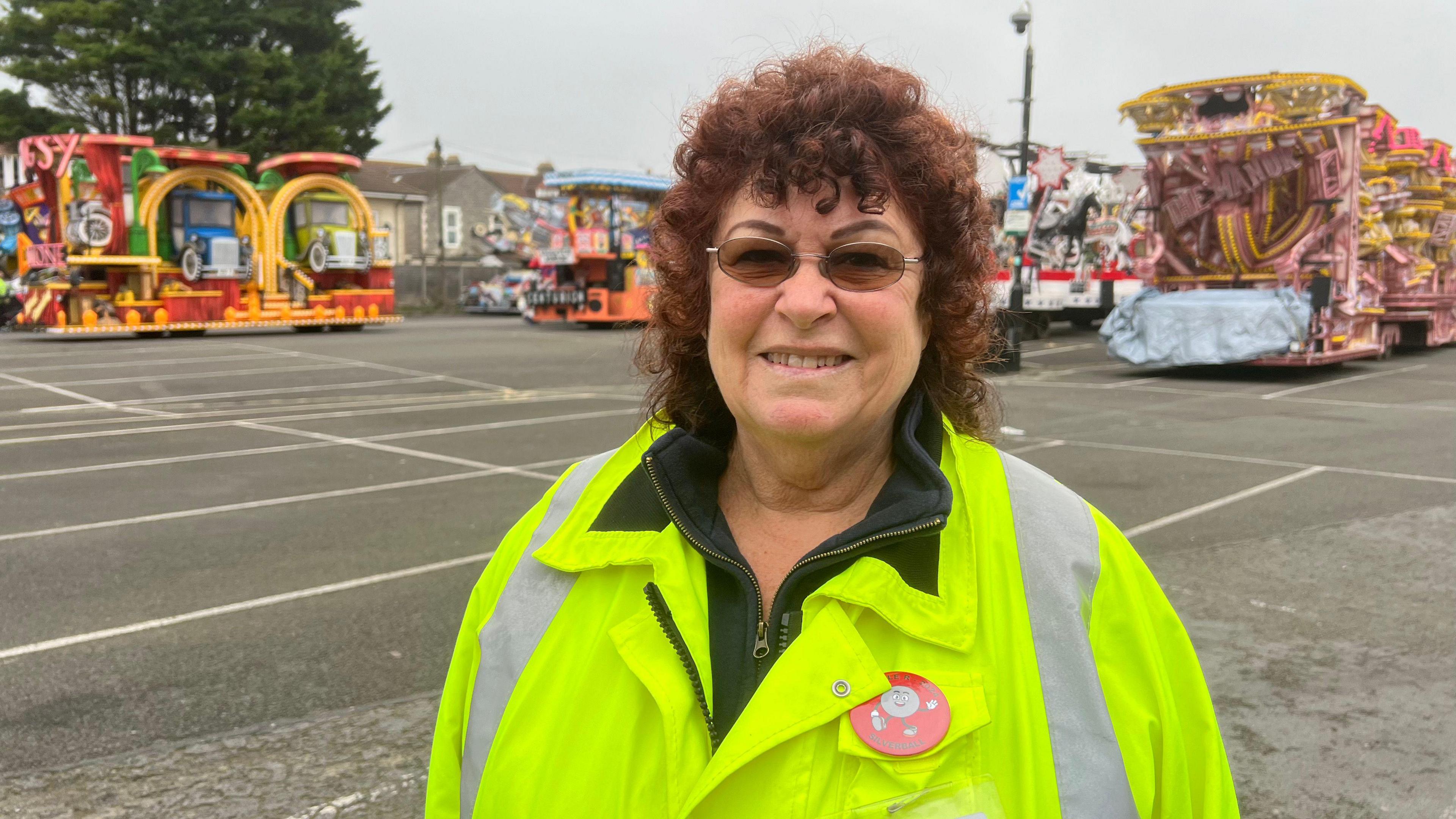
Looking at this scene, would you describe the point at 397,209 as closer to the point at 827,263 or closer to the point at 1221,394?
the point at 1221,394

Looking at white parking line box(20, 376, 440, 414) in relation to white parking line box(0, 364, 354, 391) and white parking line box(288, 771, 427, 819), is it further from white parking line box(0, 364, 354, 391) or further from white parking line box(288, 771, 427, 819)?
white parking line box(288, 771, 427, 819)

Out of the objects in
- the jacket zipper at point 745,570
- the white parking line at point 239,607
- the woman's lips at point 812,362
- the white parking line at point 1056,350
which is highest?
the woman's lips at point 812,362

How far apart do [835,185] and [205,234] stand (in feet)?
96.0

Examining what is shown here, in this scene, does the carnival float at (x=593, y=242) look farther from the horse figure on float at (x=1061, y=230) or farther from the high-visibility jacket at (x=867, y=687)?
the high-visibility jacket at (x=867, y=687)

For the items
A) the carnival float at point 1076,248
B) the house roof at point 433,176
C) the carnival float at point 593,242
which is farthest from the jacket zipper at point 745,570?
the house roof at point 433,176

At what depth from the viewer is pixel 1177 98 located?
1848cm

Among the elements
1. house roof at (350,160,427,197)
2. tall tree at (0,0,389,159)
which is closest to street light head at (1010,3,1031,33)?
tall tree at (0,0,389,159)

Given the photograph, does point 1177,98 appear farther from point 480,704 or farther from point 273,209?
point 273,209

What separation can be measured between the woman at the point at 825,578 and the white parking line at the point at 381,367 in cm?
1388

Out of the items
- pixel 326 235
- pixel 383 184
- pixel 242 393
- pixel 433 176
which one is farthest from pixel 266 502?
pixel 433 176

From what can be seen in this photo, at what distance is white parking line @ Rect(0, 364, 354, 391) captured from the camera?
1605 centimetres

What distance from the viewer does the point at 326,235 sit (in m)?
30.4

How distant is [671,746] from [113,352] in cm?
2353

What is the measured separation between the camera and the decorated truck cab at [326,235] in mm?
30188
